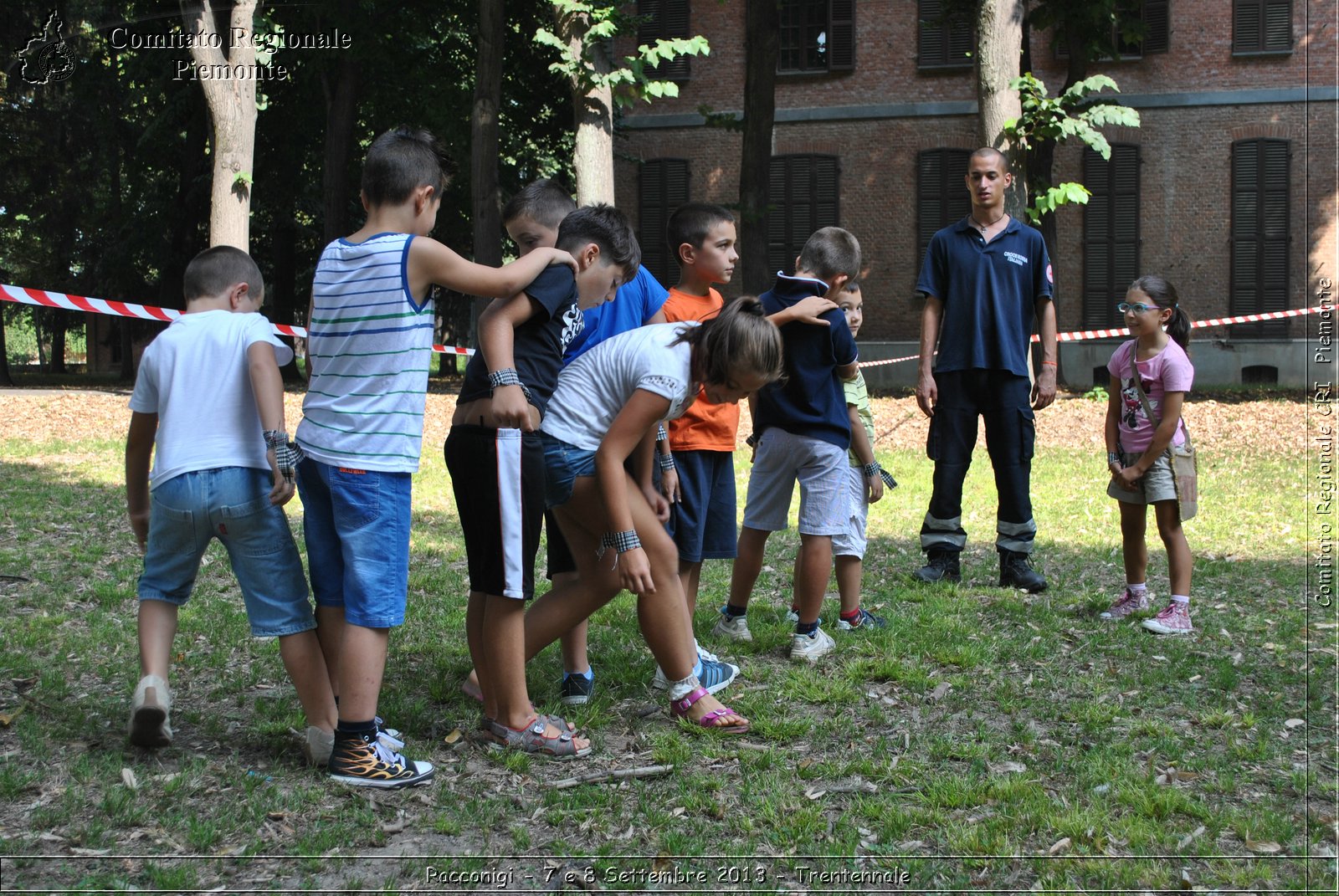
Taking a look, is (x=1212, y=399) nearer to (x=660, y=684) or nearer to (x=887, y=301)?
(x=887, y=301)

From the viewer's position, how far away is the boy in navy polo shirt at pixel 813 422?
16.6 ft

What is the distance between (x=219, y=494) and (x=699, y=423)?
1.95 metres

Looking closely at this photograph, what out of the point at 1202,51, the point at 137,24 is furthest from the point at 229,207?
the point at 1202,51

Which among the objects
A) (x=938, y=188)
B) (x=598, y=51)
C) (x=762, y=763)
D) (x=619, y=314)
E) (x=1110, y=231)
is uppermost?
(x=598, y=51)

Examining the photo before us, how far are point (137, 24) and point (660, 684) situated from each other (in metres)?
21.1

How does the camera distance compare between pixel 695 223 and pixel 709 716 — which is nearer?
pixel 709 716

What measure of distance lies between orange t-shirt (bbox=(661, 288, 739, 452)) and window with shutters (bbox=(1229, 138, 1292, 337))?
72.5 ft

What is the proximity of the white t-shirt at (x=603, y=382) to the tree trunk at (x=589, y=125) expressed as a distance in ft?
39.9

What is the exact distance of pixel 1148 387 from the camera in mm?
5816

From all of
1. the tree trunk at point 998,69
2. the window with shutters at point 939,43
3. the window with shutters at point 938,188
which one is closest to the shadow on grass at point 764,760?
the tree trunk at point 998,69

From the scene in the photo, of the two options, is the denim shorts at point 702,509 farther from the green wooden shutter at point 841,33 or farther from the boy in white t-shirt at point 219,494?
the green wooden shutter at point 841,33

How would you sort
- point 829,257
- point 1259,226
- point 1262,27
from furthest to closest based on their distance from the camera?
1. point 1259,226
2. point 1262,27
3. point 829,257

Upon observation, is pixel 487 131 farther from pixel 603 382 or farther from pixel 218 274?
pixel 603 382

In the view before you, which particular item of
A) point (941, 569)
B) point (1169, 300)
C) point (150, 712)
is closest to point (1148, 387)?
point (1169, 300)
